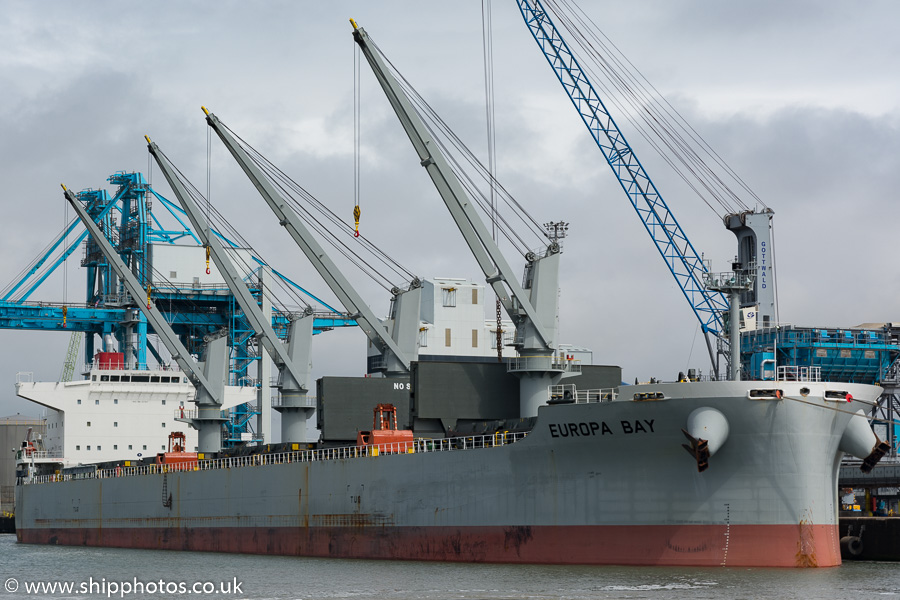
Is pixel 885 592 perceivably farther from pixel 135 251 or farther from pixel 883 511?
pixel 135 251

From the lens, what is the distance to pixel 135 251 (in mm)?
64938

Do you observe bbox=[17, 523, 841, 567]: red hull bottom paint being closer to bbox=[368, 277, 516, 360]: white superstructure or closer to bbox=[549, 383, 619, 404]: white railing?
bbox=[549, 383, 619, 404]: white railing

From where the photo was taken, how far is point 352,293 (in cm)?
4481

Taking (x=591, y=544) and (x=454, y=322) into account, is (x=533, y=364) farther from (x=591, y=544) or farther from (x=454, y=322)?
Answer: (x=454, y=322)

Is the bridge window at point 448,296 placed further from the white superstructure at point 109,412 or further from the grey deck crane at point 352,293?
the grey deck crane at point 352,293

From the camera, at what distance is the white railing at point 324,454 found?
3129 centimetres

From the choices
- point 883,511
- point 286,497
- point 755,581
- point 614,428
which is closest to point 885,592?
point 755,581

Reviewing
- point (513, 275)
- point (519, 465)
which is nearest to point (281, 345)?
point (513, 275)

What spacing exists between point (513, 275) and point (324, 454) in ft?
26.4

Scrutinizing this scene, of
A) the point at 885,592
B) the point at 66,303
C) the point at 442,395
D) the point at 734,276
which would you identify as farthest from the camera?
the point at 66,303

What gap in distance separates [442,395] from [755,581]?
1186cm

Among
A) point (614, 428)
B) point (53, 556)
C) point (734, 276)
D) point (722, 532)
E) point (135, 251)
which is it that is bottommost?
point (53, 556)

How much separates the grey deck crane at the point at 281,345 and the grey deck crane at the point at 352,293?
11.9 ft

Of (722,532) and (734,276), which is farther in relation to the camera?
(734,276)
